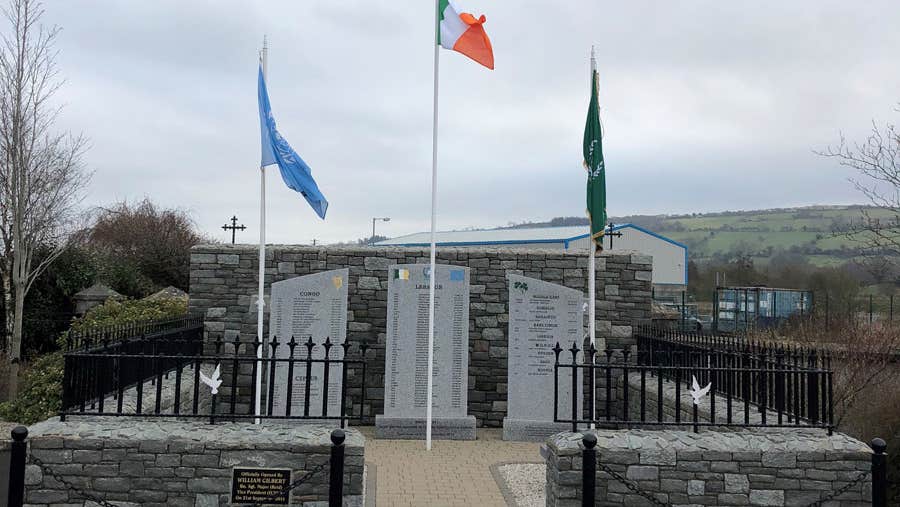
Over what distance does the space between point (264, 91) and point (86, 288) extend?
439 inches

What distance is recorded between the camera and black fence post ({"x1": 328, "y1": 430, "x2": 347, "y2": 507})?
4.98 m

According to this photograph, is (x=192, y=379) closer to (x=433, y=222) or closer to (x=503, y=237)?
(x=433, y=222)

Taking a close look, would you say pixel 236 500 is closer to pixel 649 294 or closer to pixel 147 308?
pixel 649 294

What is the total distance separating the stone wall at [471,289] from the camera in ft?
34.8

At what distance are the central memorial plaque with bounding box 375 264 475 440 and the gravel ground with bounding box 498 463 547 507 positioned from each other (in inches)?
66.8

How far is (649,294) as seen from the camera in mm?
10664

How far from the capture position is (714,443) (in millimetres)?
5543

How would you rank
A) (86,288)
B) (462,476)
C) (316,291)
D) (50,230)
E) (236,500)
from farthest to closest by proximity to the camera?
(86,288)
(50,230)
(316,291)
(462,476)
(236,500)

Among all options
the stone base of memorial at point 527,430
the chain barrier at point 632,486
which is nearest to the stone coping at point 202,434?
the chain barrier at point 632,486

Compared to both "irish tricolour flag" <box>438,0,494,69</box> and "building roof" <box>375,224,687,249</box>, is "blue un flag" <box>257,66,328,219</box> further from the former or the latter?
"building roof" <box>375,224,687,249</box>

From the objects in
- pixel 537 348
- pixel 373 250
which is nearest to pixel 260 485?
pixel 537 348

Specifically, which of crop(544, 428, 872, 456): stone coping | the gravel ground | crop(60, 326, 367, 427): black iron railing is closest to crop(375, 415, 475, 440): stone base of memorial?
crop(60, 326, 367, 427): black iron railing

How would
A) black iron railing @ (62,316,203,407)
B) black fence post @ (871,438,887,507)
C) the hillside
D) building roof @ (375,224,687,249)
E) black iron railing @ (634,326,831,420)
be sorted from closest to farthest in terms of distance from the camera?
black fence post @ (871,438,887,507) < black iron railing @ (62,316,203,407) < black iron railing @ (634,326,831,420) < building roof @ (375,224,687,249) < the hillside

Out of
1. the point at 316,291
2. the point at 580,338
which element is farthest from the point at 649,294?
the point at 316,291
